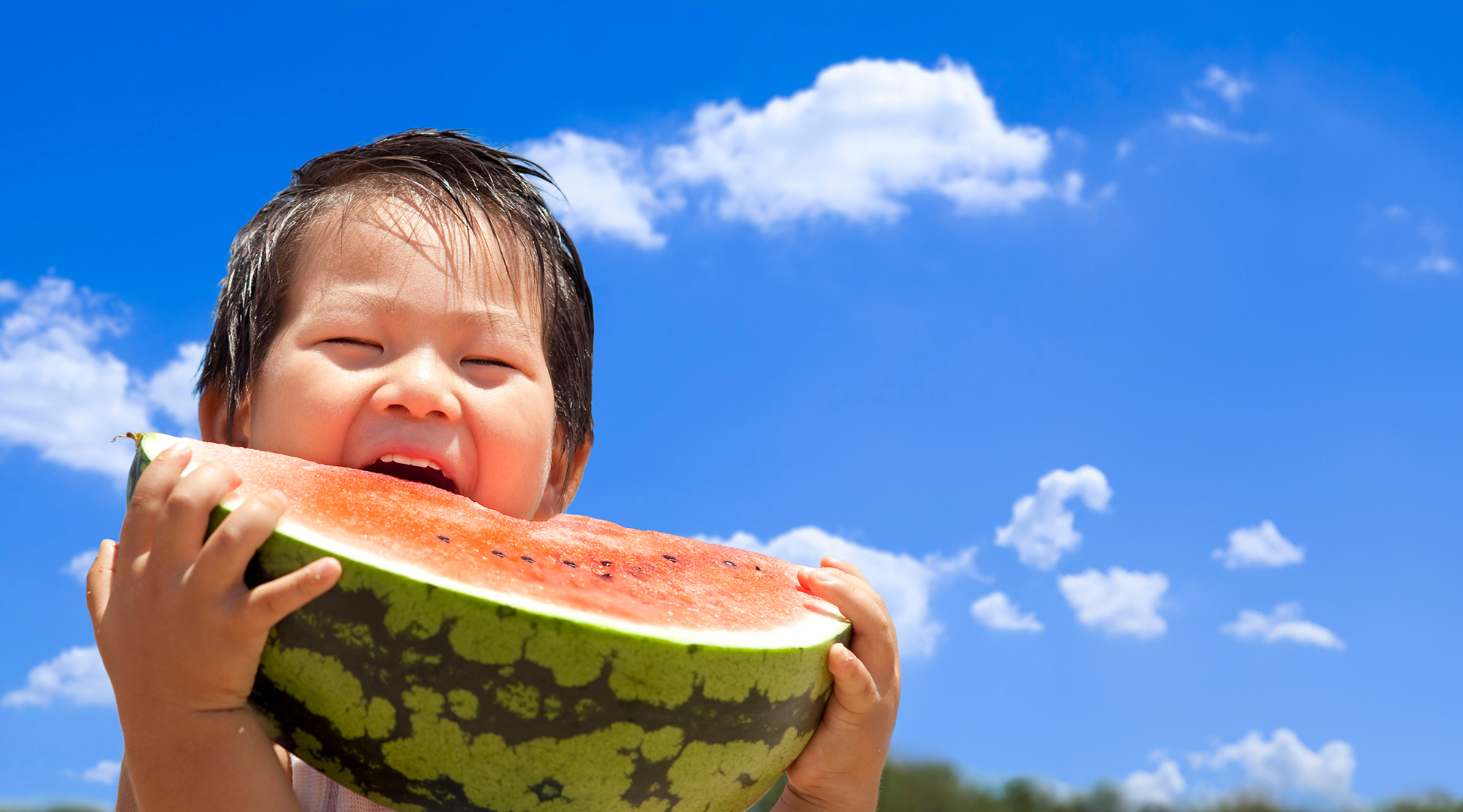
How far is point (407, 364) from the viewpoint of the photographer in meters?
2.28

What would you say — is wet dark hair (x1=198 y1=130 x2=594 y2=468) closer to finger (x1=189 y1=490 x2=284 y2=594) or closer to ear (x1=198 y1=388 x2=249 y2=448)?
ear (x1=198 y1=388 x2=249 y2=448)

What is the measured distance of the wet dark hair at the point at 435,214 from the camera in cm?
262

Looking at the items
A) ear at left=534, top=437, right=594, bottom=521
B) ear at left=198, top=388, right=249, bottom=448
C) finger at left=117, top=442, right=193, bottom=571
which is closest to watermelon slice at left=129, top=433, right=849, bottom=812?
finger at left=117, top=442, right=193, bottom=571

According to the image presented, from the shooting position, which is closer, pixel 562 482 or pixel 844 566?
pixel 844 566

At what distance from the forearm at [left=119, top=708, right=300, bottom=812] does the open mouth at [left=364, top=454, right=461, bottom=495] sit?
734 millimetres

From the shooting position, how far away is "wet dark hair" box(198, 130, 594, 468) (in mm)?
2617

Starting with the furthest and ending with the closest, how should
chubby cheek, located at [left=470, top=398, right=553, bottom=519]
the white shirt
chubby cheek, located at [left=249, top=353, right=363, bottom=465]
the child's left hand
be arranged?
chubby cheek, located at [left=470, top=398, right=553, bottom=519]
chubby cheek, located at [left=249, top=353, right=363, bottom=465]
the white shirt
the child's left hand

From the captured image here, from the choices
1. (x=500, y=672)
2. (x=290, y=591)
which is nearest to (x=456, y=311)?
(x=290, y=591)

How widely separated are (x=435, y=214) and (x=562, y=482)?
100 centimetres

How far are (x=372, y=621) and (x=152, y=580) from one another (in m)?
0.42

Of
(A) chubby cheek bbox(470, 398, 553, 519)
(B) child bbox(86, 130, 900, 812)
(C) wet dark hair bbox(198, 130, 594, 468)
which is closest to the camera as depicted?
(B) child bbox(86, 130, 900, 812)

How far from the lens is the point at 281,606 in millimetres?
1502

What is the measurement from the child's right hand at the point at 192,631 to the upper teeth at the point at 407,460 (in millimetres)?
606

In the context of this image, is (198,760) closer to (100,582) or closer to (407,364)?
(100,582)
